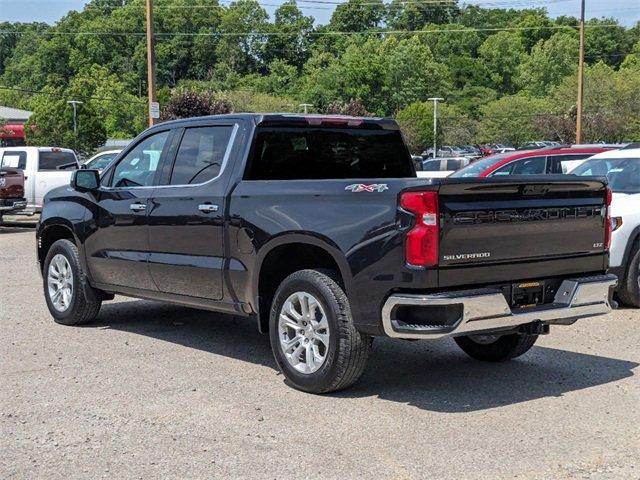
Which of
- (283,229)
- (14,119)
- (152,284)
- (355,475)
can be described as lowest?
(355,475)

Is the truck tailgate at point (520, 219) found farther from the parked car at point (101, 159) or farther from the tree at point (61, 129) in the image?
the tree at point (61, 129)

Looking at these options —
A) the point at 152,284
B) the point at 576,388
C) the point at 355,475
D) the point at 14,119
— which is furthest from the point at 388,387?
the point at 14,119

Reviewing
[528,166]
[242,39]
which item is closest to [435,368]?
[528,166]

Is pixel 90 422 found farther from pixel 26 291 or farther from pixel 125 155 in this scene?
pixel 26 291

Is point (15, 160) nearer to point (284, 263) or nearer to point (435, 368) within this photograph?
point (284, 263)

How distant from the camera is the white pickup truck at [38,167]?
21.6m

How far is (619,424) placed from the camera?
5.56m

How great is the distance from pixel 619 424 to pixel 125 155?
197 inches

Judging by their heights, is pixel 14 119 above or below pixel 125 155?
above

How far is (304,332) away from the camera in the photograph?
623 centimetres

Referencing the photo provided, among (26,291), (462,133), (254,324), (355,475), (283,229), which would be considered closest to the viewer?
(355,475)

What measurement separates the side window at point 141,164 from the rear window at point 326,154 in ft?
3.86

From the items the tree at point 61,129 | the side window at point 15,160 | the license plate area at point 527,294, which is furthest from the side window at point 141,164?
the tree at point 61,129

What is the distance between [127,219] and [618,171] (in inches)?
237
